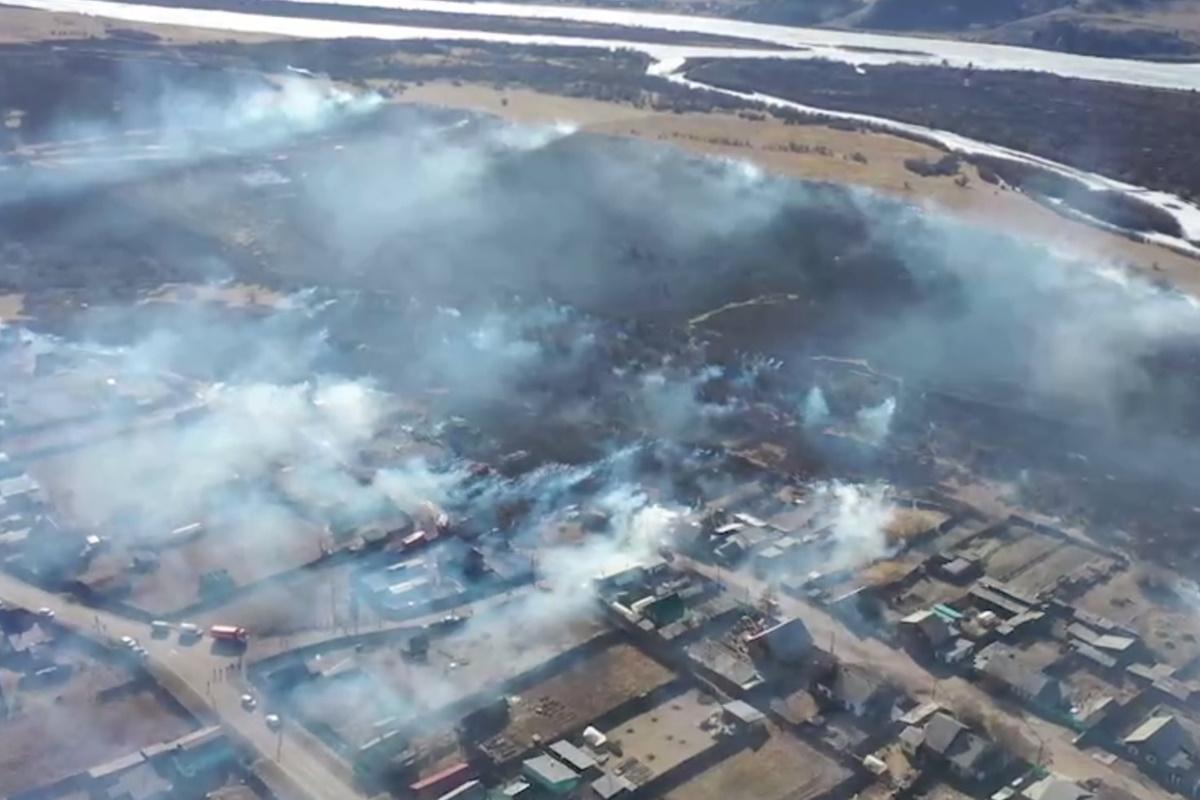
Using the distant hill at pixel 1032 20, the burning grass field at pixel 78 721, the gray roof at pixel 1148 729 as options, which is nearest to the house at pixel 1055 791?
the gray roof at pixel 1148 729

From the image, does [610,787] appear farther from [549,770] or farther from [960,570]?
[960,570]

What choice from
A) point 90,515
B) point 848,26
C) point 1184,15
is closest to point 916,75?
point 848,26

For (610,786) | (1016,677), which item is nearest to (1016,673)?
(1016,677)

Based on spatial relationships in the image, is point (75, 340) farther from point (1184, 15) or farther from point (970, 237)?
point (1184, 15)

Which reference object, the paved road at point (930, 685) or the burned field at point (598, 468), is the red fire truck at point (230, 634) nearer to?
the burned field at point (598, 468)

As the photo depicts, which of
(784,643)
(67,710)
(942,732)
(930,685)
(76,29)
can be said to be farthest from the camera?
(76,29)

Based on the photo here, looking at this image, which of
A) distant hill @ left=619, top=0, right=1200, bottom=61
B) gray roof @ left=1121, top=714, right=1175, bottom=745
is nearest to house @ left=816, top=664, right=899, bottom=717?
gray roof @ left=1121, top=714, right=1175, bottom=745

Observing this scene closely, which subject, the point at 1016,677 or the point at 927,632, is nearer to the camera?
the point at 1016,677
